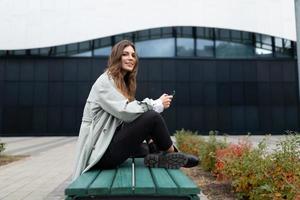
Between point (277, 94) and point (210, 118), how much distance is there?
526 centimetres

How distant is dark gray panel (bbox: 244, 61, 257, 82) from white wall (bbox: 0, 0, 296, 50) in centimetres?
246

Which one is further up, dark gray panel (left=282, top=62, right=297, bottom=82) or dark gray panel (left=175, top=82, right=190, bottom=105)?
dark gray panel (left=282, top=62, right=297, bottom=82)

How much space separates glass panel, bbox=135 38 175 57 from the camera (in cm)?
2798

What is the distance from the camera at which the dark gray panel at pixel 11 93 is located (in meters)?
27.1

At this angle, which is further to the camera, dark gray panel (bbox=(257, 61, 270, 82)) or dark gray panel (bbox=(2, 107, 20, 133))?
dark gray panel (bbox=(257, 61, 270, 82))

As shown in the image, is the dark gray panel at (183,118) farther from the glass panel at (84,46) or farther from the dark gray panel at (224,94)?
the glass panel at (84,46)

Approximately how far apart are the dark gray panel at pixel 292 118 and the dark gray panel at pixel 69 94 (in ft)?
50.3

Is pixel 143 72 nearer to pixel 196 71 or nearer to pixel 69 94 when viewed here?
pixel 196 71

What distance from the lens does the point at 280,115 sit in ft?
90.4

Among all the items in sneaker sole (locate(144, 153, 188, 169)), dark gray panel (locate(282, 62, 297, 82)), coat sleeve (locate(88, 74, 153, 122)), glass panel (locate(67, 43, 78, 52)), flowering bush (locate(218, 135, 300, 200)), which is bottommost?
flowering bush (locate(218, 135, 300, 200))

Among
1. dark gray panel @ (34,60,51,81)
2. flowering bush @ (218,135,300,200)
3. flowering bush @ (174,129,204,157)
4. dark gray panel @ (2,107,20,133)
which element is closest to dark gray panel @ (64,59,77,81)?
dark gray panel @ (34,60,51,81)

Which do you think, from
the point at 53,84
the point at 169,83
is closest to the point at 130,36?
the point at 169,83

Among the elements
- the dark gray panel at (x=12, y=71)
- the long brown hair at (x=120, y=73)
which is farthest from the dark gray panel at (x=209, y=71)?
the long brown hair at (x=120, y=73)

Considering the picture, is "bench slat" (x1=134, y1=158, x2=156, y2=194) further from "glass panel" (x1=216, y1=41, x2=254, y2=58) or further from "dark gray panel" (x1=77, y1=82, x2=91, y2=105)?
"glass panel" (x1=216, y1=41, x2=254, y2=58)
